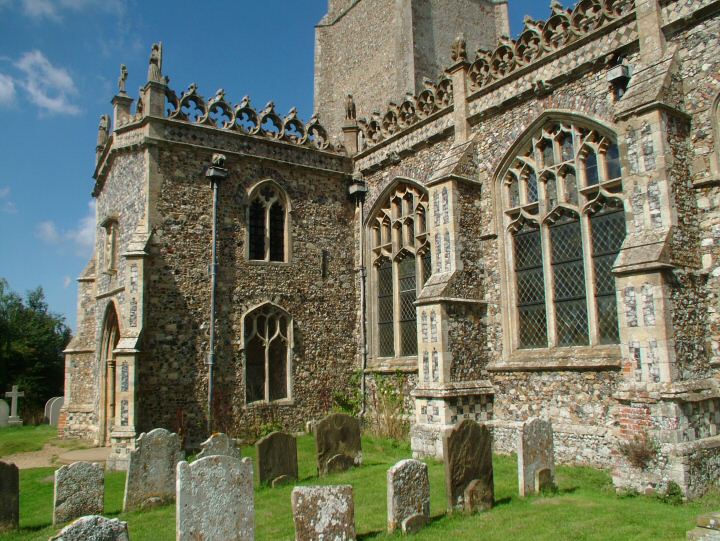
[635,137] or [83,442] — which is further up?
[635,137]

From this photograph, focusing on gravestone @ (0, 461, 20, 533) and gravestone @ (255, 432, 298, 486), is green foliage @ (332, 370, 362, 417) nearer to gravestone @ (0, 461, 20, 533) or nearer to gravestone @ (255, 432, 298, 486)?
gravestone @ (255, 432, 298, 486)

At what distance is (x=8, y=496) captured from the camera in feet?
24.6

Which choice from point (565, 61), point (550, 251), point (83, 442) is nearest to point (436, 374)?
point (550, 251)

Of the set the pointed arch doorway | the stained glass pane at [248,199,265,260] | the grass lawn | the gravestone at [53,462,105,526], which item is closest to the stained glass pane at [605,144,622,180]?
the grass lawn

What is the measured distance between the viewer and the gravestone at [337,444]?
10133mm

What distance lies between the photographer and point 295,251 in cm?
1561

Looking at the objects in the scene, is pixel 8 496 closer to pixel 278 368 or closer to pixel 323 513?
pixel 323 513

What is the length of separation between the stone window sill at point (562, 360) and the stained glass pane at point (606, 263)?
0.89ft

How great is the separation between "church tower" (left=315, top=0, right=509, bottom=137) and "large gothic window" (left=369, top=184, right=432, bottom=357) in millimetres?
6341

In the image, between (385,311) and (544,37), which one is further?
(385,311)

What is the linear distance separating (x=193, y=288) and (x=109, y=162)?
4.57 meters

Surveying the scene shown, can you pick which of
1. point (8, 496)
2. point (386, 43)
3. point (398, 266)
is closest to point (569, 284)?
point (398, 266)

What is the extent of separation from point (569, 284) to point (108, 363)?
11103mm

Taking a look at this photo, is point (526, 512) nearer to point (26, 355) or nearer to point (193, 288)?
point (193, 288)
